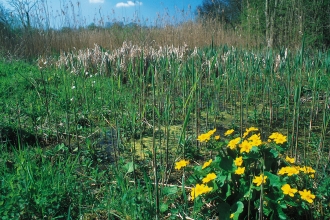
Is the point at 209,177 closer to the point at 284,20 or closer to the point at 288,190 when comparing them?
the point at 288,190

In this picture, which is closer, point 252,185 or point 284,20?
point 252,185

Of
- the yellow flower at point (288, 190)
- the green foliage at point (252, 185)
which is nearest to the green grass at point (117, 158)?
the green foliage at point (252, 185)

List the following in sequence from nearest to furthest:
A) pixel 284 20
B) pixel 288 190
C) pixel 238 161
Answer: pixel 288 190 < pixel 238 161 < pixel 284 20

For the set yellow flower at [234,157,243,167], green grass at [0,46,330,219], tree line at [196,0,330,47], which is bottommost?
green grass at [0,46,330,219]

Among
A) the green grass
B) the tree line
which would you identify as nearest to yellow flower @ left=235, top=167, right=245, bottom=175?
the green grass

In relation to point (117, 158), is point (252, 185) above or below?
above

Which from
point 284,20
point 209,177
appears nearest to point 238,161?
point 209,177

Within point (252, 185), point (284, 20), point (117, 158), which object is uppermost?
point (284, 20)

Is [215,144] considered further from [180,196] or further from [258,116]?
[258,116]

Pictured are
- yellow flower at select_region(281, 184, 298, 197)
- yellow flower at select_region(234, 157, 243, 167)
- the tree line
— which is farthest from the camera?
the tree line

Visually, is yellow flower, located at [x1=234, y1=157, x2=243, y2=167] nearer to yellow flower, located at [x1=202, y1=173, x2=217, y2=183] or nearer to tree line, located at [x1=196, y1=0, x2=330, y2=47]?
yellow flower, located at [x1=202, y1=173, x2=217, y2=183]

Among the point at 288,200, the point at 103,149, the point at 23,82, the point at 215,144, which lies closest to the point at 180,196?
the point at 215,144

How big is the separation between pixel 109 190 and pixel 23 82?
3.64 meters

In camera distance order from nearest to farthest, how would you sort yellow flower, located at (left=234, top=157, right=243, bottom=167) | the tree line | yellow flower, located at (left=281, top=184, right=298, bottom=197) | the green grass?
yellow flower, located at (left=281, top=184, right=298, bottom=197) → yellow flower, located at (left=234, top=157, right=243, bottom=167) → the green grass → the tree line
